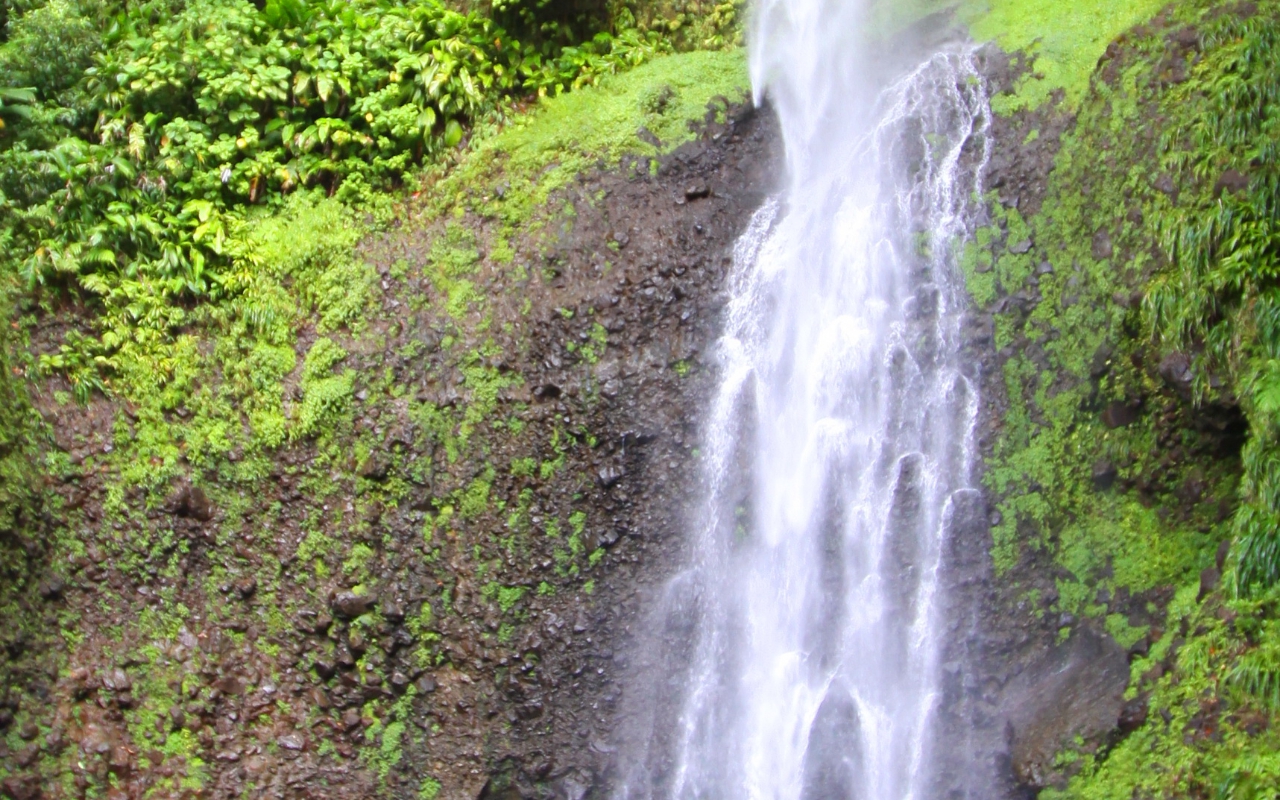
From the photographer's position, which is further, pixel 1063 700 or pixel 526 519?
pixel 526 519

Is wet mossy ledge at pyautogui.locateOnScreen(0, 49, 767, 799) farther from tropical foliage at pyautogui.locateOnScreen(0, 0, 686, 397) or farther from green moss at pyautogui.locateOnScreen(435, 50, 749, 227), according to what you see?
tropical foliage at pyautogui.locateOnScreen(0, 0, 686, 397)

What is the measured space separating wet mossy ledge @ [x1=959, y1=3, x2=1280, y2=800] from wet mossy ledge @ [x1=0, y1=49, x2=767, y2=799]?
276cm

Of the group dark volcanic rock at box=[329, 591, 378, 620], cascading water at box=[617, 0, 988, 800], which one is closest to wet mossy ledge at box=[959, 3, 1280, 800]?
cascading water at box=[617, 0, 988, 800]

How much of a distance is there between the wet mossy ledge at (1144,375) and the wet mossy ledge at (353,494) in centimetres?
276

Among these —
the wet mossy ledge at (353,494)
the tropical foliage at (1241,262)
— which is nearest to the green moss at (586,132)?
the wet mossy ledge at (353,494)

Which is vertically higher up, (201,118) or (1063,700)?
(201,118)

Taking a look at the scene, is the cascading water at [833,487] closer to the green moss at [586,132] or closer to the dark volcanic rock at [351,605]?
the green moss at [586,132]

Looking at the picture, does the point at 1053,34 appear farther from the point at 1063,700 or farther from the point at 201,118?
the point at 201,118

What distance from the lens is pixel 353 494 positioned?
941 centimetres

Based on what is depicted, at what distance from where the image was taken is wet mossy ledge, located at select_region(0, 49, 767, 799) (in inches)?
350

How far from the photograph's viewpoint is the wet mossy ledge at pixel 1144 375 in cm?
699

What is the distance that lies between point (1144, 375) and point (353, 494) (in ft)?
22.0

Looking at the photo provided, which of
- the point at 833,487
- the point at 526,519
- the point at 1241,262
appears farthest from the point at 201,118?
the point at 1241,262

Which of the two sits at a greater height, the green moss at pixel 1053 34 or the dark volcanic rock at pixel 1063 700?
the green moss at pixel 1053 34
